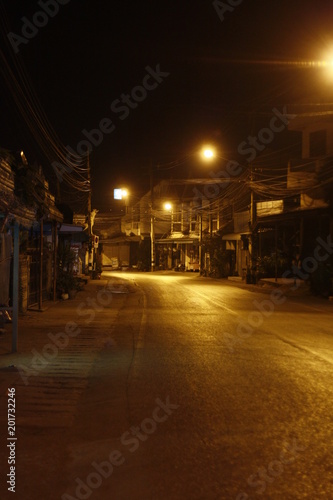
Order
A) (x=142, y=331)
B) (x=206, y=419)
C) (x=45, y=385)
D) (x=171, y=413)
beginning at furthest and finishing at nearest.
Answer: (x=142, y=331), (x=45, y=385), (x=171, y=413), (x=206, y=419)

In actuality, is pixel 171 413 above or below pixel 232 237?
below

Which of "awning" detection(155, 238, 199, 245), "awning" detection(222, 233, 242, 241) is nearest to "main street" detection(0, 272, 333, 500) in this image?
"awning" detection(222, 233, 242, 241)

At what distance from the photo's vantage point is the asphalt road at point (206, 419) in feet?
15.3

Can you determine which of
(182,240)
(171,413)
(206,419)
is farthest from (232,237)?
(206,419)

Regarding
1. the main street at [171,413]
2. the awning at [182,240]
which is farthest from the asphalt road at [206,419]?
the awning at [182,240]

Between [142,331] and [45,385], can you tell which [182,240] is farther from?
[45,385]

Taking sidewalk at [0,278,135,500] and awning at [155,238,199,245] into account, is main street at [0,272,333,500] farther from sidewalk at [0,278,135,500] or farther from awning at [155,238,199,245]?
awning at [155,238,199,245]

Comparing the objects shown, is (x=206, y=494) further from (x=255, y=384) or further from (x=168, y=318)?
(x=168, y=318)

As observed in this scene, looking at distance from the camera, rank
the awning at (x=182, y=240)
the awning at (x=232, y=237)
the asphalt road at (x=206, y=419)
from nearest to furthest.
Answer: the asphalt road at (x=206, y=419)
the awning at (x=232, y=237)
the awning at (x=182, y=240)

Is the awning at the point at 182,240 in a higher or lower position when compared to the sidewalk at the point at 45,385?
higher

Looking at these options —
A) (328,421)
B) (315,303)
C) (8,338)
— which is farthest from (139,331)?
(315,303)

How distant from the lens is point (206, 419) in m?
6.41

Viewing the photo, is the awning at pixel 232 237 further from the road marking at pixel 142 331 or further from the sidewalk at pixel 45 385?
the sidewalk at pixel 45 385

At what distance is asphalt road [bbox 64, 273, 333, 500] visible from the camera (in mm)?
4664
